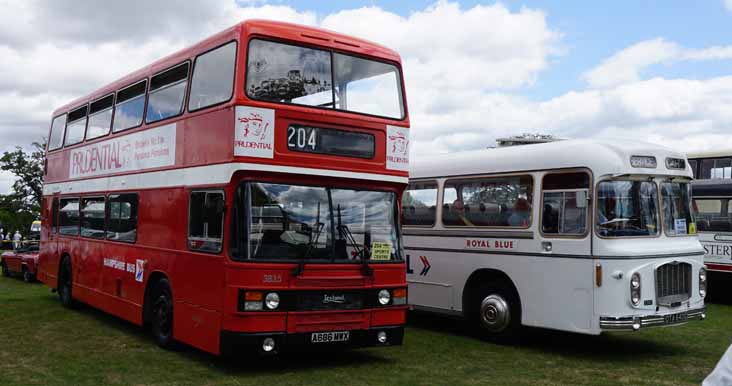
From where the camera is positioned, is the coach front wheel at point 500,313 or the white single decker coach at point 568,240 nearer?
the white single decker coach at point 568,240

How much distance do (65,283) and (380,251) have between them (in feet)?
28.8

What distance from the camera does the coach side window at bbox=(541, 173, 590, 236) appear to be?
10.5 metres

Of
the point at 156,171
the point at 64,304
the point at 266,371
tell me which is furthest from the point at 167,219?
the point at 64,304

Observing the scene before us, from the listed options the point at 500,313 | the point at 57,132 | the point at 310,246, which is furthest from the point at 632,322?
the point at 57,132

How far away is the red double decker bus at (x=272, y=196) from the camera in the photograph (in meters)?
8.93

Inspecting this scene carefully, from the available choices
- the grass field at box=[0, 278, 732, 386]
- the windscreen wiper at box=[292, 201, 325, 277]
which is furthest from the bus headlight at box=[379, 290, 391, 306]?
the windscreen wiper at box=[292, 201, 325, 277]

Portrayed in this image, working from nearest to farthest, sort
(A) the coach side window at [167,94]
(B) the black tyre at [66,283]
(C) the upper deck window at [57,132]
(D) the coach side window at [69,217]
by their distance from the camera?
(A) the coach side window at [167,94] → (D) the coach side window at [69,217] → (B) the black tyre at [66,283] → (C) the upper deck window at [57,132]

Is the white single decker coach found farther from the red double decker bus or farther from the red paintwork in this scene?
the red paintwork

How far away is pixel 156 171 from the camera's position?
11.3 m

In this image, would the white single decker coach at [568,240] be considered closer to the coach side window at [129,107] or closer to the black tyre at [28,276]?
the coach side window at [129,107]

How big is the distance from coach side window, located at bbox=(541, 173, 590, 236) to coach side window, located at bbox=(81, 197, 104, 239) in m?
7.74

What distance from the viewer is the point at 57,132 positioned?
16.8 meters

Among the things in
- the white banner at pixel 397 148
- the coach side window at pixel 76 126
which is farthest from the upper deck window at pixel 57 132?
the white banner at pixel 397 148

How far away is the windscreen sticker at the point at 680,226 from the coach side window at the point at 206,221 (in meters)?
6.55
